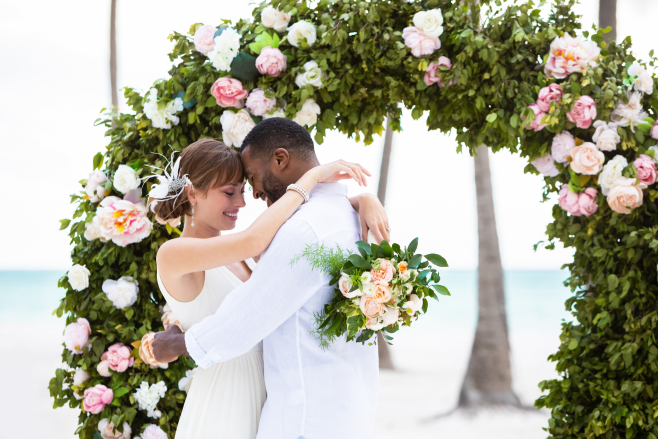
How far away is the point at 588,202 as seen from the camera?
9.53 ft

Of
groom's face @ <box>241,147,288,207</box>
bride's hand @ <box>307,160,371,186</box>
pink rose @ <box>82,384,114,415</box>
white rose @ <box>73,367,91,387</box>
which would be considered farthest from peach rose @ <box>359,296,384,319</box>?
white rose @ <box>73,367,91,387</box>

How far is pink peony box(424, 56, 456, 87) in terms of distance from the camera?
9.60ft

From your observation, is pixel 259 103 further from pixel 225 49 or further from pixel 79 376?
pixel 79 376

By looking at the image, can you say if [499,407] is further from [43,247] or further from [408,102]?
[43,247]

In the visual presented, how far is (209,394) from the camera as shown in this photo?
1.98 m

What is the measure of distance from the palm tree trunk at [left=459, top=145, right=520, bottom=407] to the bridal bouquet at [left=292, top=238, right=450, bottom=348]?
207 inches

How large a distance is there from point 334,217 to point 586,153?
1.93m

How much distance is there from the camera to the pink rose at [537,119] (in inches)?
113

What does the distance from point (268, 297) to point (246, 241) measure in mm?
214

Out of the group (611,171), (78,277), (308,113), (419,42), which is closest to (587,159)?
(611,171)

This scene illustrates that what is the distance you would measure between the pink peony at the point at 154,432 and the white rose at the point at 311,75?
2260 mm

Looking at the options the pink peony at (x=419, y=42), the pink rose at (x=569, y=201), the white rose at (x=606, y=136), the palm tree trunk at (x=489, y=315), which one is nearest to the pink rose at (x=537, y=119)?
the white rose at (x=606, y=136)

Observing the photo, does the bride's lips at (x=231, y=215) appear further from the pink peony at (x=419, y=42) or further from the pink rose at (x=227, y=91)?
the pink peony at (x=419, y=42)

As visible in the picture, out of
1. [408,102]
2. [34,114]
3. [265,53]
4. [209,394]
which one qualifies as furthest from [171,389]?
[34,114]
